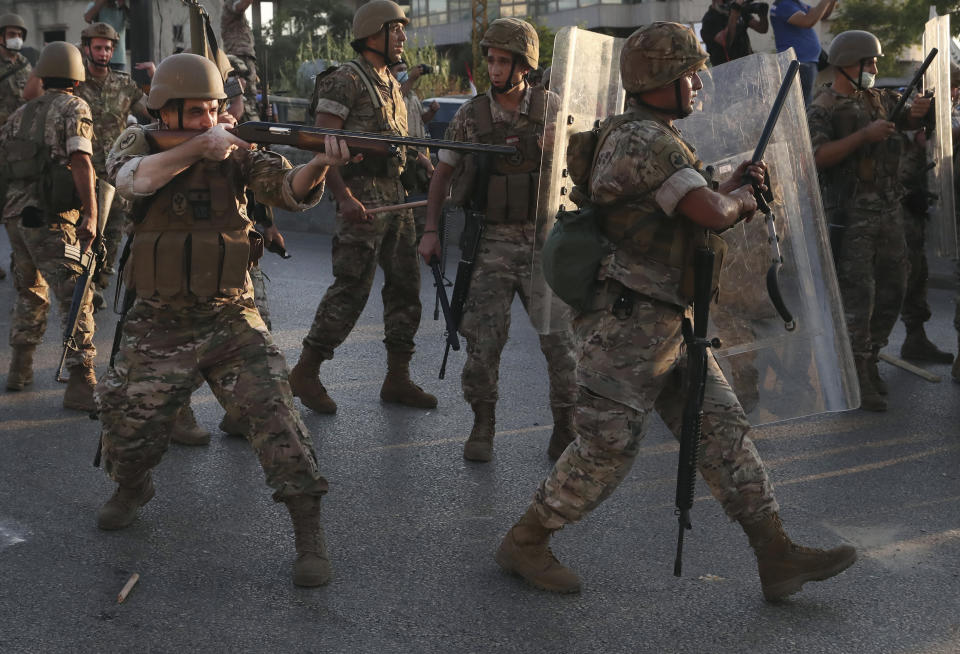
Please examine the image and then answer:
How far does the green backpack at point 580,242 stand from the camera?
150 inches

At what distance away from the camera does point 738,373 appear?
14.7 feet

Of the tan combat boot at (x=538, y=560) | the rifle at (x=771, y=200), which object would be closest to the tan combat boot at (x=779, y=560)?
the tan combat boot at (x=538, y=560)

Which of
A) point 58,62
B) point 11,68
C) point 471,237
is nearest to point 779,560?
point 471,237

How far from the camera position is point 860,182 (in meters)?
6.65

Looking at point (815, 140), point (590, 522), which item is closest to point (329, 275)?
point (815, 140)

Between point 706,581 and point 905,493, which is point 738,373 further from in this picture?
point 905,493

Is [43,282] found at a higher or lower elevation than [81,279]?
lower

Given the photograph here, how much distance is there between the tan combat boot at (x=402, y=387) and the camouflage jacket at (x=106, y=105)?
394cm

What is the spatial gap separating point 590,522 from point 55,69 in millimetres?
4126

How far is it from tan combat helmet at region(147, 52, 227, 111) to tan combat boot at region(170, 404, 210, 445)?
199cm

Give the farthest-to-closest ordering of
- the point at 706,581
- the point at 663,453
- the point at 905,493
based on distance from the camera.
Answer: the point at 663,453 < the point at 905,493 < the point at 706,581

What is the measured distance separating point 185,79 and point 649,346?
1903 mm

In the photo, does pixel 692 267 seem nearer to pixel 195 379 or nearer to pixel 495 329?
pixel 195 379

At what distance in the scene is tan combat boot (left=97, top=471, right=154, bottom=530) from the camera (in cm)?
457
